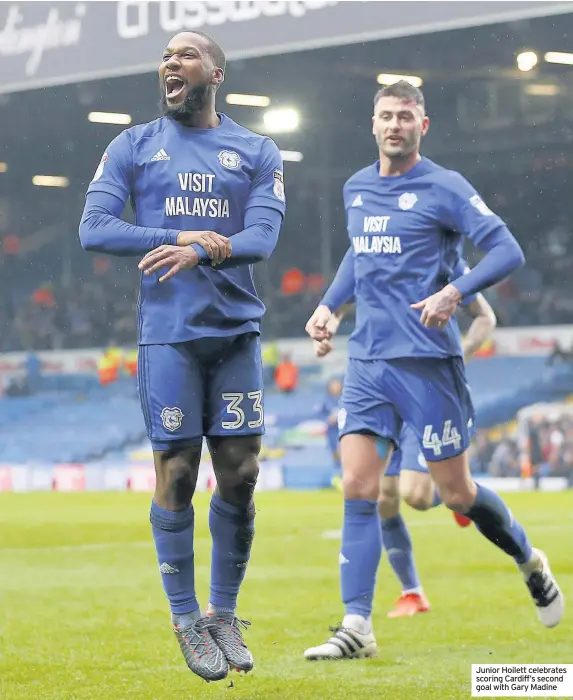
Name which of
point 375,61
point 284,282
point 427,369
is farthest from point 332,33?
point 427,369

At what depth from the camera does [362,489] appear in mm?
5031

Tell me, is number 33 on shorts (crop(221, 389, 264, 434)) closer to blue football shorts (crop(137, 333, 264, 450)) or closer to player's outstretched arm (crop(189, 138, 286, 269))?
blue football shorts (crop(137, 333, 264, 450))

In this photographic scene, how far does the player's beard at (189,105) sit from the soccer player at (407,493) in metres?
2.10

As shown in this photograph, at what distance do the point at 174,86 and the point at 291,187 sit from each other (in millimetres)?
19250

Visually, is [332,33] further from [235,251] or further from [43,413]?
[235,251]

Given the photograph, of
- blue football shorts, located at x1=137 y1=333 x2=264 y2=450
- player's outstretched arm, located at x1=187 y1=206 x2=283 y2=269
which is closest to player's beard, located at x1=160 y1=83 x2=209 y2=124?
player's outstretched arm, located at x1=187 y1=206 x2=283 y2=269

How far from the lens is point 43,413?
2444 cm

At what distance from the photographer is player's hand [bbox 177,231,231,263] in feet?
12.4

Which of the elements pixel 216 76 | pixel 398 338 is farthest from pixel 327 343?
pixel 216 76

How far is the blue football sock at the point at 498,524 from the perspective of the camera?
5.28 metres

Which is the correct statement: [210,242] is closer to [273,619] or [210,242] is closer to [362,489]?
[362,489]

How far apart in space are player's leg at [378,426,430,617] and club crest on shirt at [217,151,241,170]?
7.21 ft

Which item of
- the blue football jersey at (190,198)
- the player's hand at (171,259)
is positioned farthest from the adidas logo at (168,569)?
the player's hand at (171,259)

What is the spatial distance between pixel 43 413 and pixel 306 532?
13.9 metres
